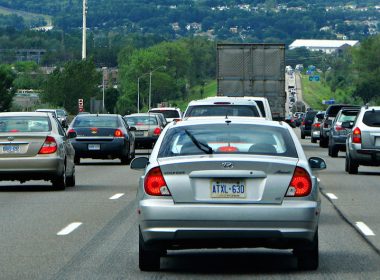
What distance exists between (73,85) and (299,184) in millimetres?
122267

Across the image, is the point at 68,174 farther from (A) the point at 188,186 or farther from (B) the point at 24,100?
(B) the point at 24,100

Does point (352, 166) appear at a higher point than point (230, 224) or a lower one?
lower

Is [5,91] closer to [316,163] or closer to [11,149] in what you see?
[11,149]

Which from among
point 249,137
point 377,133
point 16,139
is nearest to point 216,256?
point 249,137

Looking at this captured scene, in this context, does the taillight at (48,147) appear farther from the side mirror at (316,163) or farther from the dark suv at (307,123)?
the dark suv at (307,123)

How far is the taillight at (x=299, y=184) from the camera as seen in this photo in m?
12.3

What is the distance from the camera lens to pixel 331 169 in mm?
34469

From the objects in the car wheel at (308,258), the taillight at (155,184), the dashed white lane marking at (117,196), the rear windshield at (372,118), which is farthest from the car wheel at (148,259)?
the rear windshield at (372,118)

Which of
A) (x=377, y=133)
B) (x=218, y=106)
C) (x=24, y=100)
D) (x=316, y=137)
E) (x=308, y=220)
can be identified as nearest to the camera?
(x=308, y=220)

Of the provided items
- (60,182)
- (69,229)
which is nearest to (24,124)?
(60,182)

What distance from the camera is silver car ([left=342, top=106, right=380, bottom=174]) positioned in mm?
31484

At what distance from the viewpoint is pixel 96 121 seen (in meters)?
37.9

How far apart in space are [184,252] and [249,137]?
68.3 inches

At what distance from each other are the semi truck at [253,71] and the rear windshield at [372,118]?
16117 millimetres
